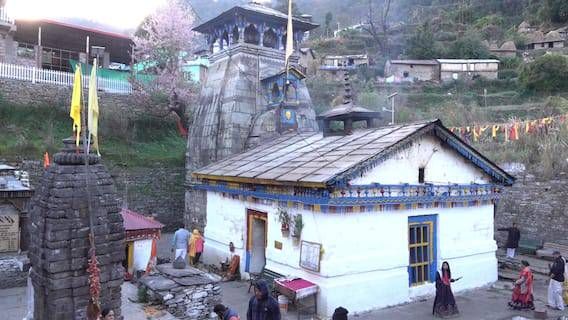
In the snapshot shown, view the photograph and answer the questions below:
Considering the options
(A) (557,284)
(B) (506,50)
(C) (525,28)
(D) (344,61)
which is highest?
(C) (525,28)

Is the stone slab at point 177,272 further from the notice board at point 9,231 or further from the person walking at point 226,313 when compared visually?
the notice board at point 9,231


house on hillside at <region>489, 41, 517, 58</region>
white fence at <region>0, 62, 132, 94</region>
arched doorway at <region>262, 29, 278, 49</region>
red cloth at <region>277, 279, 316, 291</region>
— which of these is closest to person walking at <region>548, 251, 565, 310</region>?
red cloth at <region>277, 279, 316, 291</region>

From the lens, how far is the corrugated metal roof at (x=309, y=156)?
412 inches

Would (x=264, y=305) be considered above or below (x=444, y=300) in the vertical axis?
above

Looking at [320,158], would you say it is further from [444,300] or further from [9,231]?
[9,231]

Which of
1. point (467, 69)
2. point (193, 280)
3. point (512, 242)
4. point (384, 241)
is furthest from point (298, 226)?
point (467, 69)

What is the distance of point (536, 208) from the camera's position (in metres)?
17.4

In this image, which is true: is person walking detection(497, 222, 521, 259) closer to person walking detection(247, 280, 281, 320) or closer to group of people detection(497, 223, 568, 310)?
group of people detection(497, 223, 568, 310)

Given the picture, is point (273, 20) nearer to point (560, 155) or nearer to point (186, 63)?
point (560, 155)

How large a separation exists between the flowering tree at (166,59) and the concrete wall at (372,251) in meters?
13.7

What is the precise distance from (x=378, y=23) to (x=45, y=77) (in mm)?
58407

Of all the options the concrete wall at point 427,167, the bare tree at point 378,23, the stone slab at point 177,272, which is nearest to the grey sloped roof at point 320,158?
the concrete wall at point 427,167

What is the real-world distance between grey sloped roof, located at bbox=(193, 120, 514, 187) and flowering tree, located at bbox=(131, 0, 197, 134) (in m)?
10.5

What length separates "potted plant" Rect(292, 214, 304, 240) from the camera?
1075cm
